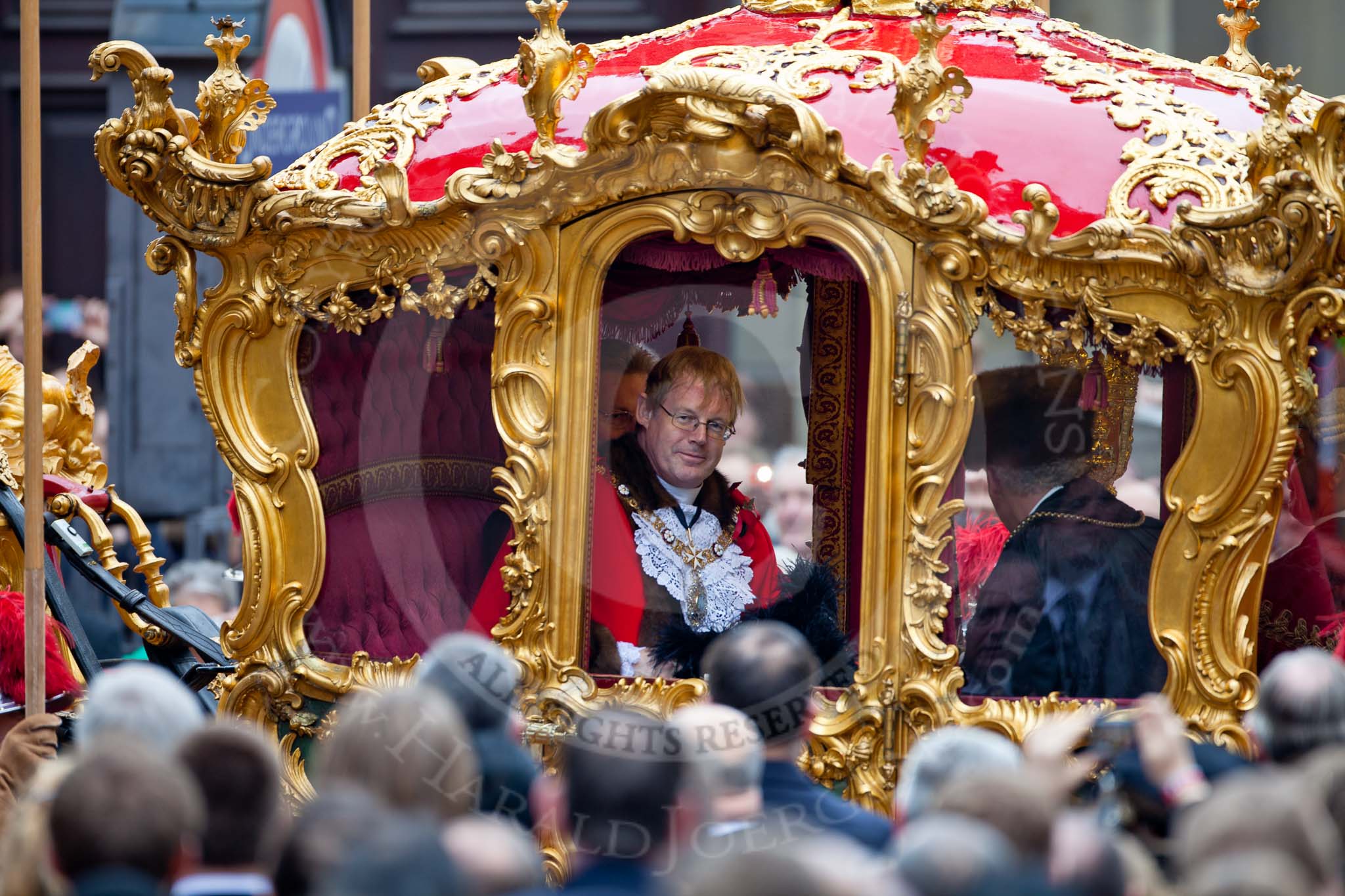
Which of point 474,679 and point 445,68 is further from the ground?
point 445,68

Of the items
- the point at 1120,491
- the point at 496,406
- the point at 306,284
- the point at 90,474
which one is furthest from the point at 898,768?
the point at 90,474

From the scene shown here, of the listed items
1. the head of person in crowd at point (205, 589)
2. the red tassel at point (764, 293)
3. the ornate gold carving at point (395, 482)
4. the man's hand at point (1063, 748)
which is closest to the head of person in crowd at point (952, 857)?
the man's hand at point (1063, 748)

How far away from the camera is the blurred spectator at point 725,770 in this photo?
11.8ft

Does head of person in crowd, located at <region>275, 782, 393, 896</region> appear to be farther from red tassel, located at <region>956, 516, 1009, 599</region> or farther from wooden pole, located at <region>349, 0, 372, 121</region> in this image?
wooden pole, located at <region>349, 0, 372, 121</region>

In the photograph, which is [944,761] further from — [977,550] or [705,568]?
[705,568]

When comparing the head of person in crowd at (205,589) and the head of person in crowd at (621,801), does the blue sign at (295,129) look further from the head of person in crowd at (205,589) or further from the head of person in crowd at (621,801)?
the head of person in crowd at (621,801)

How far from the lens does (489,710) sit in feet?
13.3

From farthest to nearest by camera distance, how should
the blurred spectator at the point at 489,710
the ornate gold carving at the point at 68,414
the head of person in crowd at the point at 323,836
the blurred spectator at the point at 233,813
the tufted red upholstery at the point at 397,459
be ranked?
the ornate gold carving at the point at 68,414 → the tufted red upholstery at the point at 397,459 → the blurred spectator at the point at 489,710 → the blurred spectator at the point at 233,813 → the head of person in crowd at the point at 323,836

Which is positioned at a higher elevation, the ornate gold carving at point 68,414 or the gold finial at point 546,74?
the gold finial at point 546,74

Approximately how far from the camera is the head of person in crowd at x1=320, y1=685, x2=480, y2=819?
336cm

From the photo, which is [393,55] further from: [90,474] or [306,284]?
[306,284]

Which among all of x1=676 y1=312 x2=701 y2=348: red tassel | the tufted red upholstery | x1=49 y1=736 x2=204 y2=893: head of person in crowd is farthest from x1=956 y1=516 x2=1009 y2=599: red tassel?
x1=49 y1=736 x2=204 y2=893: head of person in crowd

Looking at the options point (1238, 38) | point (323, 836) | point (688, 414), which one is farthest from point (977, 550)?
point (323, 836)

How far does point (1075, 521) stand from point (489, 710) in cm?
200
